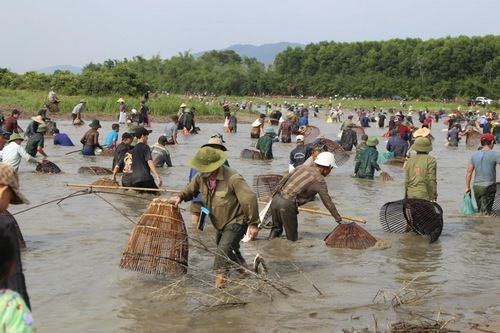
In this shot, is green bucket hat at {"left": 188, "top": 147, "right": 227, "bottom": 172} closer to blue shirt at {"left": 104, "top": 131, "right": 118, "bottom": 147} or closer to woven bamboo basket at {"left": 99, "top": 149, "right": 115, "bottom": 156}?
blue shirt at {"left": 104, "top": 131, "right": 118, "bottom": 147}

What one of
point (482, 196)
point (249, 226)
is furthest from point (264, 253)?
point (482, 196)

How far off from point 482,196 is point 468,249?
1.93m

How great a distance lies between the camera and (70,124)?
34.7 metres

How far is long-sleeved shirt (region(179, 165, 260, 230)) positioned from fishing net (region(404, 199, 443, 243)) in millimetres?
3759

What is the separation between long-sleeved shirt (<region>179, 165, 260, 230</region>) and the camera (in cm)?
677

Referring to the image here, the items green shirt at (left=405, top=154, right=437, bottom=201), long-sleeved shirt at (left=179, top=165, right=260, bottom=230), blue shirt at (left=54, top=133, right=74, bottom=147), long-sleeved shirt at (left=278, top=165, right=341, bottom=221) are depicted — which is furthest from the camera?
blue shirt at (left=54, top=133, right=74, bottom=147)

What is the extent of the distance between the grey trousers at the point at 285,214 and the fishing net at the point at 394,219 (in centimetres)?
185

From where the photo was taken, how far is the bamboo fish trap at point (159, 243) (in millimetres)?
7168

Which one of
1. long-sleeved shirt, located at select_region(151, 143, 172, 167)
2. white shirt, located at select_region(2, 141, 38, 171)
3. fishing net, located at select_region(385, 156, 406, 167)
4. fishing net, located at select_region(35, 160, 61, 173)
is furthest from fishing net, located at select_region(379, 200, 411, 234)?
fishing net, located at select_region(385, 156, 406, 167)

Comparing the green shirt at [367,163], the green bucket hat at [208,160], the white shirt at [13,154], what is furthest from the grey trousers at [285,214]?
the green shirt at [367,163]

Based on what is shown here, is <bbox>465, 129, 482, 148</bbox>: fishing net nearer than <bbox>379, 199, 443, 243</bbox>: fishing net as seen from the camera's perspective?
No

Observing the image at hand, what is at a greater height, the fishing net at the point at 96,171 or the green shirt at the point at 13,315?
the green shirt at the point at 13,315

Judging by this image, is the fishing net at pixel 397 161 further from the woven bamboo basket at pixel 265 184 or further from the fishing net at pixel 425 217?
the fishing net at pixel 425 217

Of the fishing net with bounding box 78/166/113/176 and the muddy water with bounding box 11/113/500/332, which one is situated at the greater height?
the fishing net with bounding box 78/166/113/176
